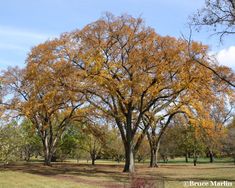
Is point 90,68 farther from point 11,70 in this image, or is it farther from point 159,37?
point 11,70

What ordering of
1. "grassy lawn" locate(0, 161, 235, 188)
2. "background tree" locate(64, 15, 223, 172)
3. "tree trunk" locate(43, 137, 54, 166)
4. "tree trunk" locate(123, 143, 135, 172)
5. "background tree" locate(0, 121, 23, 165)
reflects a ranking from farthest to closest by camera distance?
1. "tree trunk" locate(43, 137, 54, 166)
2. "tree trunk" locate(123, 143, 135, 172)
3. "background tree" locate(64, 15, 223, 172)
4. "background tree" locate(0, 121, 23, 165)
5. "grassy lawn" locate(0, 161, 235, 188)

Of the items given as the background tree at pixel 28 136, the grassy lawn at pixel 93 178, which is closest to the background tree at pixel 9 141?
the background tree at pixel 28 136

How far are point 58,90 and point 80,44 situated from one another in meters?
4.63

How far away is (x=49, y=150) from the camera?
4456 cm

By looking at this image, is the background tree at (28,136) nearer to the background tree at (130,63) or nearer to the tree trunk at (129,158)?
the background tree at (130,63)

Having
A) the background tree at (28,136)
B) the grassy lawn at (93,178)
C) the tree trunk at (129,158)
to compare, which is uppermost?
the background tree at (28,136)

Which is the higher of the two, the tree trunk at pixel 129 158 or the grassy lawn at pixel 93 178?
the tree trunk at pixel 129 158

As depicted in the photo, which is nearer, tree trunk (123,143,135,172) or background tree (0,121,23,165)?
background tree (0,121,23,165)

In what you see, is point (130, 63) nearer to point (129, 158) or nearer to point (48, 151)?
point (129, 158)

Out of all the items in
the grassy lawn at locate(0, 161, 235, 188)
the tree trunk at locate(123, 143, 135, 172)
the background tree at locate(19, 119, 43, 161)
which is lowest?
the grassy lawn at locate(0, 161, 235, 188)

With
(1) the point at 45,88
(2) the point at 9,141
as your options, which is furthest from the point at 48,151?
(2) the point at 9,141

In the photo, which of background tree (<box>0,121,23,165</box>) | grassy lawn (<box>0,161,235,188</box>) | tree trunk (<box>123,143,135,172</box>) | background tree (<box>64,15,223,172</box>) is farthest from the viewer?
tree trunk (<box>123,143,135,172</box>)

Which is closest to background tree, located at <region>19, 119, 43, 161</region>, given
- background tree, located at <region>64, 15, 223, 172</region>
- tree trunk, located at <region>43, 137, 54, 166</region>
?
tree trunk, located at <region>43, 137, 54, 166</region>

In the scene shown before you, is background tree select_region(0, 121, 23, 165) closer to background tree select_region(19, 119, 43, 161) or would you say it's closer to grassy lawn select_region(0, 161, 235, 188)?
background tree select_region(19, 119, 43, 161)
